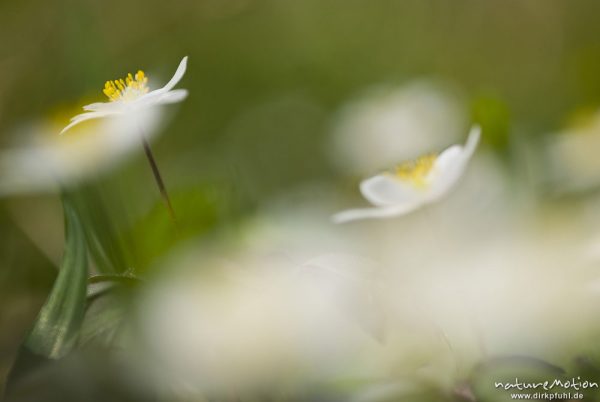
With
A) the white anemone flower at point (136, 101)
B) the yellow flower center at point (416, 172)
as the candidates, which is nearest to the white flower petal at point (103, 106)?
the white anemone flower at point (136, 101)

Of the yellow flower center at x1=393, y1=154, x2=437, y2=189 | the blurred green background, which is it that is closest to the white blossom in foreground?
the blurred green background

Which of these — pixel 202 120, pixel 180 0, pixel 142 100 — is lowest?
pixel 142 100

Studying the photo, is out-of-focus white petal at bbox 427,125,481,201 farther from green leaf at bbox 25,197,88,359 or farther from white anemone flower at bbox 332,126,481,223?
green leaf at bbox 25,197,88,359

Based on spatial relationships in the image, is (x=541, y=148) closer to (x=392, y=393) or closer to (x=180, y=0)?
(x=392, y=393)

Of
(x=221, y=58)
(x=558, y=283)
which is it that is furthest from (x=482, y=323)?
(x=221, y=58)

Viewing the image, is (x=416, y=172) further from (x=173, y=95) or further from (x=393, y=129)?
(x=393, y=129)

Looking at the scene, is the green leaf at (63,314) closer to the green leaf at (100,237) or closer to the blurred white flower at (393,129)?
the green leaf at (100,237)
